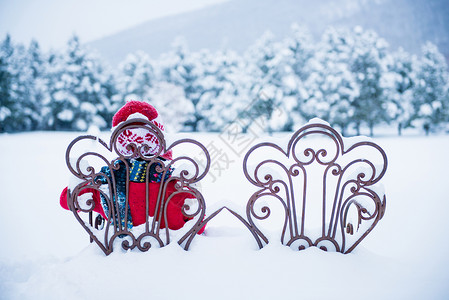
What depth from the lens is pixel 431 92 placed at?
17641mm

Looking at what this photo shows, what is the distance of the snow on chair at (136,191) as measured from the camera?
1499mm

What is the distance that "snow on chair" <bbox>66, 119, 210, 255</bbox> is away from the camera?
150 cm

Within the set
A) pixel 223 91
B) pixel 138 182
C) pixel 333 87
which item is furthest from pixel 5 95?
pixel 138 182

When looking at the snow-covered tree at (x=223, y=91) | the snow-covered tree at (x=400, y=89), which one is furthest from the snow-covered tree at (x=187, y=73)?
the snow-covered tree at (x=400, y=89)

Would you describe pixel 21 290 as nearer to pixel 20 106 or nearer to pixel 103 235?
pixel 103 235

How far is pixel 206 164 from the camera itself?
152cm

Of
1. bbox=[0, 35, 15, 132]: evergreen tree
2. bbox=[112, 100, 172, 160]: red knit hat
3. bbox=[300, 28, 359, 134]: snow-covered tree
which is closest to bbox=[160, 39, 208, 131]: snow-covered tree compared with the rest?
bbox=[300, 28, 359, 134]: snow-covered tree

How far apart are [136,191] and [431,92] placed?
20965 millimetres

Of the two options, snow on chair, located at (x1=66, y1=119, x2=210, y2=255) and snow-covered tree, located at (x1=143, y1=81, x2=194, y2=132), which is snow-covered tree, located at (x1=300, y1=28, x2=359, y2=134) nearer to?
snow-covered tree, located at (x1=143, y1=81, x2=194, y2=132)

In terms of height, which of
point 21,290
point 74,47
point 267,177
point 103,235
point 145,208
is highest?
point 74,47

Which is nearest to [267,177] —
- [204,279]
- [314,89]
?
[204,279]

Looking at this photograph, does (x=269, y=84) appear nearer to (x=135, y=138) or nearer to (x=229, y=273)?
(x=135, y=138)

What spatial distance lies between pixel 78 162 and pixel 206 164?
656mm

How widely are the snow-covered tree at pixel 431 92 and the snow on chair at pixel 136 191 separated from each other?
780 inches
